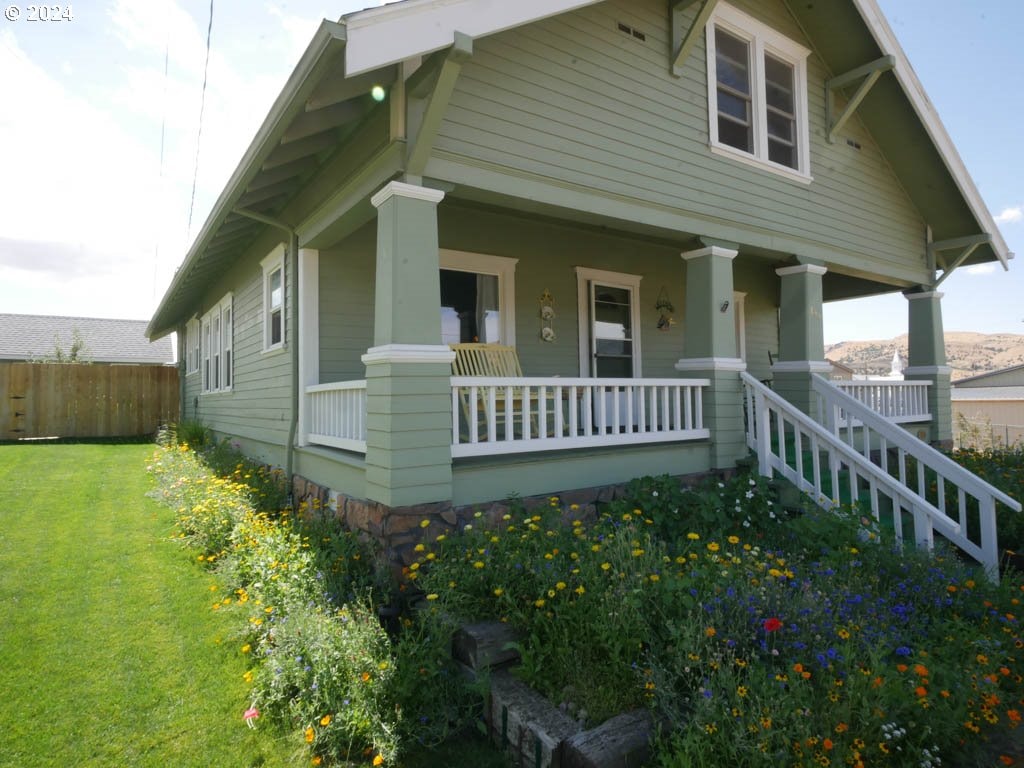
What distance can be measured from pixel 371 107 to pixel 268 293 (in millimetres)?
3425

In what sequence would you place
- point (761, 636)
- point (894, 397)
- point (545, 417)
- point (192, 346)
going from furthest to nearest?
point (192, 346) < point (894, 397) < point (545, 417) < point (761, 636)

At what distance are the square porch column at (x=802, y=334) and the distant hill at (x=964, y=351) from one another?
58.0 metres

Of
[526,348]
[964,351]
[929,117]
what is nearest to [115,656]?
[526,348]

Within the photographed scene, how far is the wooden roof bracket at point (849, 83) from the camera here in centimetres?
676

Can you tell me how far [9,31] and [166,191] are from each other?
518cm

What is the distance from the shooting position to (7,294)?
3375 cm

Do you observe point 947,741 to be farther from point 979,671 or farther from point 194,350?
point 194,350

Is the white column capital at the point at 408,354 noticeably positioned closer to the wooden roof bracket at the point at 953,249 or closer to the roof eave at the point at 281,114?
the roof eave at the point at 281,114

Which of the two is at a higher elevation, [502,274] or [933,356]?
[502,274]

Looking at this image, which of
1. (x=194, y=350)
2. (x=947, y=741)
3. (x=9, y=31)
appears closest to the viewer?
(x=947, y=741)

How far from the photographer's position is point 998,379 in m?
30.8

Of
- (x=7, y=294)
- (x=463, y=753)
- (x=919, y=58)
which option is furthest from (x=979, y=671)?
(x=7, y=294)

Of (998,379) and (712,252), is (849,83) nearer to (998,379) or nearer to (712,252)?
(712,252)

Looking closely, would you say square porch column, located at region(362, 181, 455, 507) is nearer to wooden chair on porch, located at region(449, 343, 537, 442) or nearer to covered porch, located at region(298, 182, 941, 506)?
covered porch, located at region(298, 182, 941, 506)
